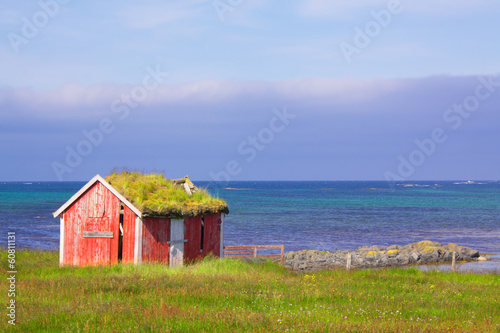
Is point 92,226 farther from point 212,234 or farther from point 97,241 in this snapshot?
point 212,234

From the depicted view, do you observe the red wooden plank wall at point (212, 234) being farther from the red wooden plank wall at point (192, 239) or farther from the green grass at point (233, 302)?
the green grass at point (233, 302)

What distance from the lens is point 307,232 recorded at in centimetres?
5434

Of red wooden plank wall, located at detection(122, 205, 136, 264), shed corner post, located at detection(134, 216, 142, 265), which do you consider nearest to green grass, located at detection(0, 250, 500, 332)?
shed corner post, located at detection(134, 216, 142, 265)

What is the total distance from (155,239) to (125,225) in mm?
1356

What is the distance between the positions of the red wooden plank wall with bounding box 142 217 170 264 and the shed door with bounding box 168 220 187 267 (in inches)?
6.8

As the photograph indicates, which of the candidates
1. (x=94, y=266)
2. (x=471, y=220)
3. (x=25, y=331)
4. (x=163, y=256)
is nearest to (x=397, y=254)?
(x=163, y=256)

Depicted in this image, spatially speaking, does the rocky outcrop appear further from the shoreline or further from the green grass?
the green grass

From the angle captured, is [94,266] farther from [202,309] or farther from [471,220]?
[471,220]

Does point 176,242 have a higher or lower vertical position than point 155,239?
lower

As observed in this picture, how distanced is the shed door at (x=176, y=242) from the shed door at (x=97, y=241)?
250 cm

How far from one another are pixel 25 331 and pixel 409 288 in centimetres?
1253

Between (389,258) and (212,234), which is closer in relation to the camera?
(212,234)

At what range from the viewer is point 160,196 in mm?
21453

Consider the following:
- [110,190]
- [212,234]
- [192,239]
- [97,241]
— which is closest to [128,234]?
[97,241]
